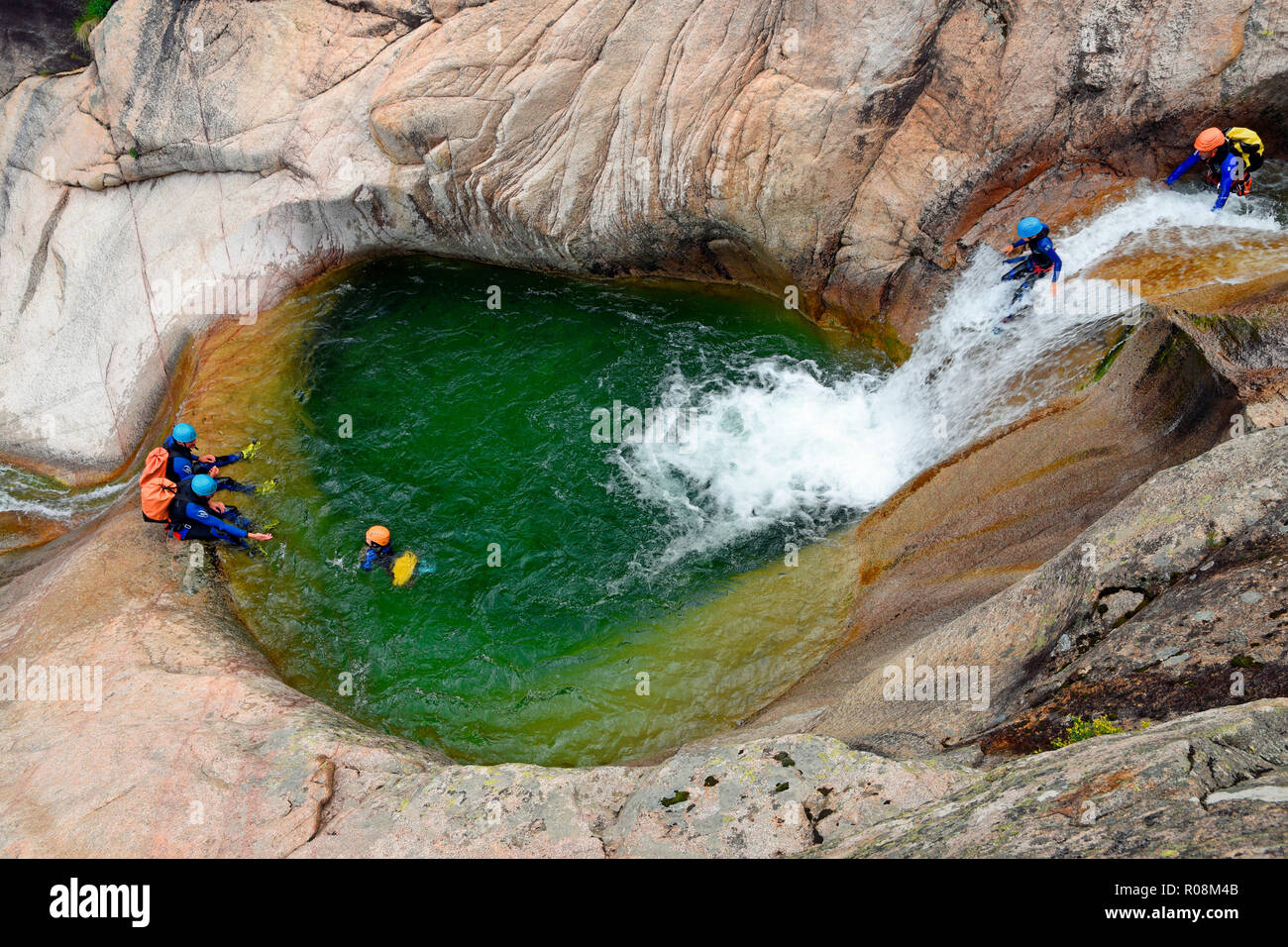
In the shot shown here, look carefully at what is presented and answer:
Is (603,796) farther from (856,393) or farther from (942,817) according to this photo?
(856,393)

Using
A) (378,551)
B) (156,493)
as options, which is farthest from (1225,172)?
(156,493)

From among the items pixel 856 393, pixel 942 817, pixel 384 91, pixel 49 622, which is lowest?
pixel 942 817

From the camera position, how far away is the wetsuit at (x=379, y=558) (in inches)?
415

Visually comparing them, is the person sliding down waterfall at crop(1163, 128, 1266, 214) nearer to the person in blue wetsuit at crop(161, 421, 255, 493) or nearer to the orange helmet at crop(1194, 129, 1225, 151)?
the orange helmet at crop(1194, 129, 1225, 151)

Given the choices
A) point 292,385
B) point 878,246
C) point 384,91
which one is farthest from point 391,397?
point 878,246

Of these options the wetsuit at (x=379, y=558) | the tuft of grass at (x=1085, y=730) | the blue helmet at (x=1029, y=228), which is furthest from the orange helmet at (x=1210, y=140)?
the wetsuit at (x=379, y=558)

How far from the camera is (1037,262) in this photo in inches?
417

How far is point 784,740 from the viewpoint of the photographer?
6230 millimetres

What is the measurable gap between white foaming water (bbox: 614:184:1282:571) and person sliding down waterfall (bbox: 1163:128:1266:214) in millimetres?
334

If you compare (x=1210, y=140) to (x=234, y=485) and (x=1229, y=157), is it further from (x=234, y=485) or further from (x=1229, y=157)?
(x=234, y=485)

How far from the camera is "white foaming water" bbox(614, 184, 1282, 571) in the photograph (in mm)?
10336

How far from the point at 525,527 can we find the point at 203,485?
13.1 ft

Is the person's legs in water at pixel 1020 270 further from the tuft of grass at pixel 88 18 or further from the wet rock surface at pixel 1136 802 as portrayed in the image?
the tuft of grass at pixel 88 18

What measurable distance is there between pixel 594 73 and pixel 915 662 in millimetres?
9734
